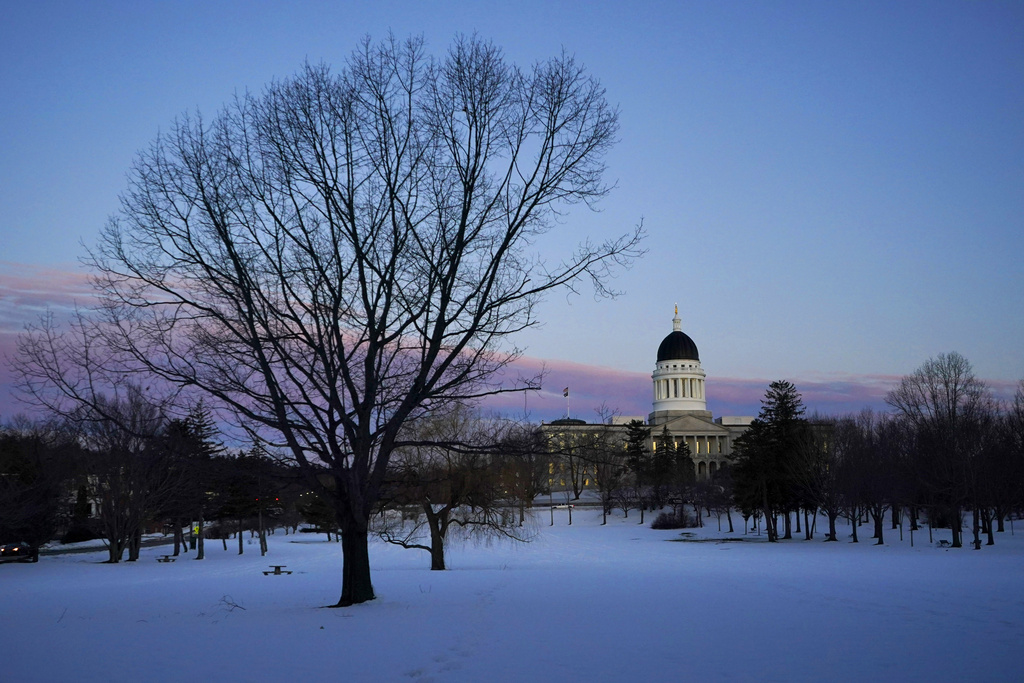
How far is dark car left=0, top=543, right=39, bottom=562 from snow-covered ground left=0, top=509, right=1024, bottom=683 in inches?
766

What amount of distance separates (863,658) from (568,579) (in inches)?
623

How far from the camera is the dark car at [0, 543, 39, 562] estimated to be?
46.2 meters

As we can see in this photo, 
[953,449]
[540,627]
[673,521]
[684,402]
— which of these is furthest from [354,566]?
[684,402]

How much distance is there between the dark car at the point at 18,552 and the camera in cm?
4616

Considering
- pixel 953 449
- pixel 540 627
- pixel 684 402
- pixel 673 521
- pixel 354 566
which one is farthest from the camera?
pixel 684 402

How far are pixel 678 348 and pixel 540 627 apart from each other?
14447cm

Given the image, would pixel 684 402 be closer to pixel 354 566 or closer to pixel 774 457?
pixel 774 457

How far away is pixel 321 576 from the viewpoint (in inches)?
1162

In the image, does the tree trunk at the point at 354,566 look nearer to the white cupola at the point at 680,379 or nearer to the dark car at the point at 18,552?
the dark car at the point at 18,552

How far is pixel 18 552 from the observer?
46.3 m

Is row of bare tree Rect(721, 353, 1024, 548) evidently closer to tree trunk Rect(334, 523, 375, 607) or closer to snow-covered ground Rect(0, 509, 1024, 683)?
snow-covered ground Rect(0, 509, 1024, 683)

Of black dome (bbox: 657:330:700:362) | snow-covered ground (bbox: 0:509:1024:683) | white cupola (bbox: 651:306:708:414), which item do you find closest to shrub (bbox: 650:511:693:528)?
snow-covered ground (bbox: 0:509:1024:683)

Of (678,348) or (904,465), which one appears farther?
(678,348)

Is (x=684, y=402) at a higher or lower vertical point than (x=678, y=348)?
lower
